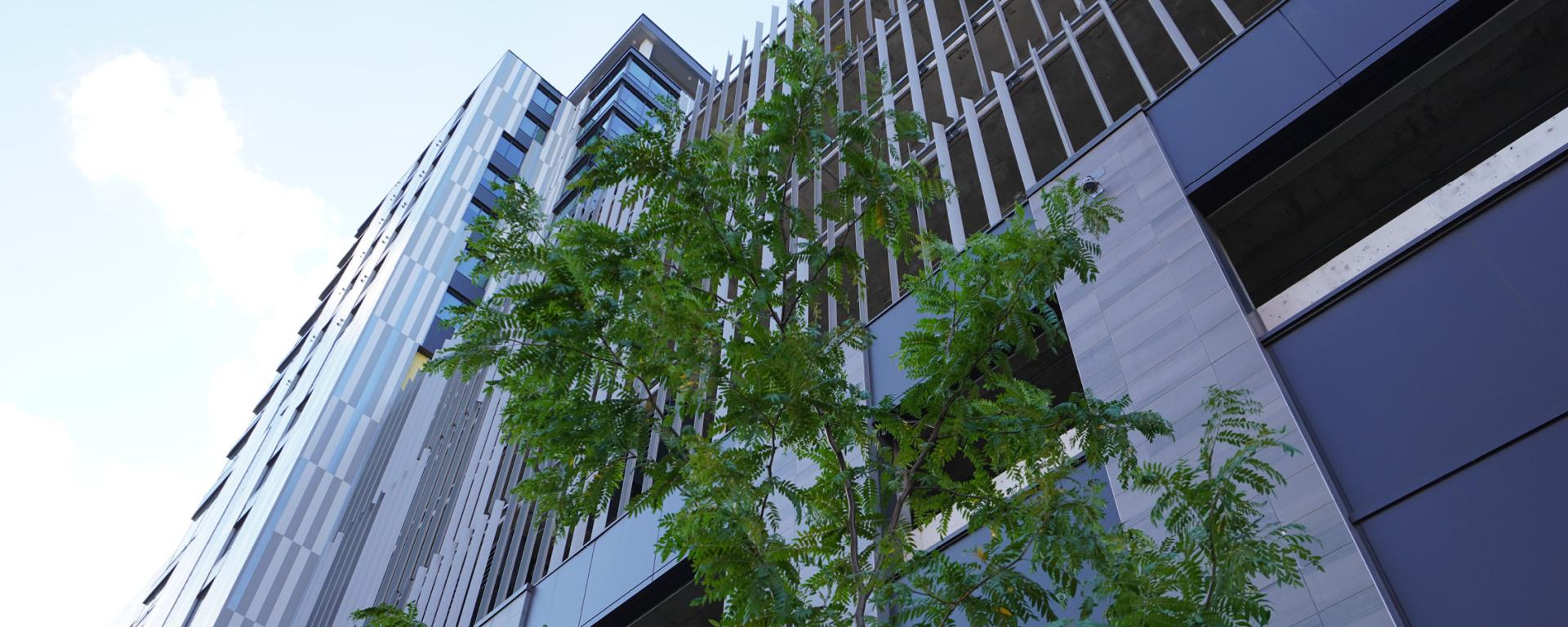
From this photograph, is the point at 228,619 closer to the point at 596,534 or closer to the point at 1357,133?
the point at 596,534

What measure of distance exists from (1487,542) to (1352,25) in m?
6.05

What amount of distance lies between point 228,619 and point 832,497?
88.6ft

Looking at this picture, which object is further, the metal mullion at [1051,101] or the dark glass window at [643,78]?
the dark glass window at [643,78]

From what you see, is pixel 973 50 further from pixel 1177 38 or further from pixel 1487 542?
pixel 1487 542

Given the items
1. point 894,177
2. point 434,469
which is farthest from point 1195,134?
point 434,469

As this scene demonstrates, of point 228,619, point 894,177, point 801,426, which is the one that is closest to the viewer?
point 801,426

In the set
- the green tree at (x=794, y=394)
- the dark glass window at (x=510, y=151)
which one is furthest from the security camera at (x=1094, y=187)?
the dark glass window at (x=510, y=151)

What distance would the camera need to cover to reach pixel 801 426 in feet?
21.0

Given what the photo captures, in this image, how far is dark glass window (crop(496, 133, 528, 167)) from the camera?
52500 millimetres

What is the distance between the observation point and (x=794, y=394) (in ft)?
20.8

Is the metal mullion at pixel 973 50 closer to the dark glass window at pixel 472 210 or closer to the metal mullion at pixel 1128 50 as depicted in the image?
the metal mullion at pixel 1128 50

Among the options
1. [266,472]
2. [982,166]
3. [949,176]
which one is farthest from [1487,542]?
[266,472]

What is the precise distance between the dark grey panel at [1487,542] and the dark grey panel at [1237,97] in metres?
4.62

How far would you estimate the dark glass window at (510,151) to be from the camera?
52500 mm
